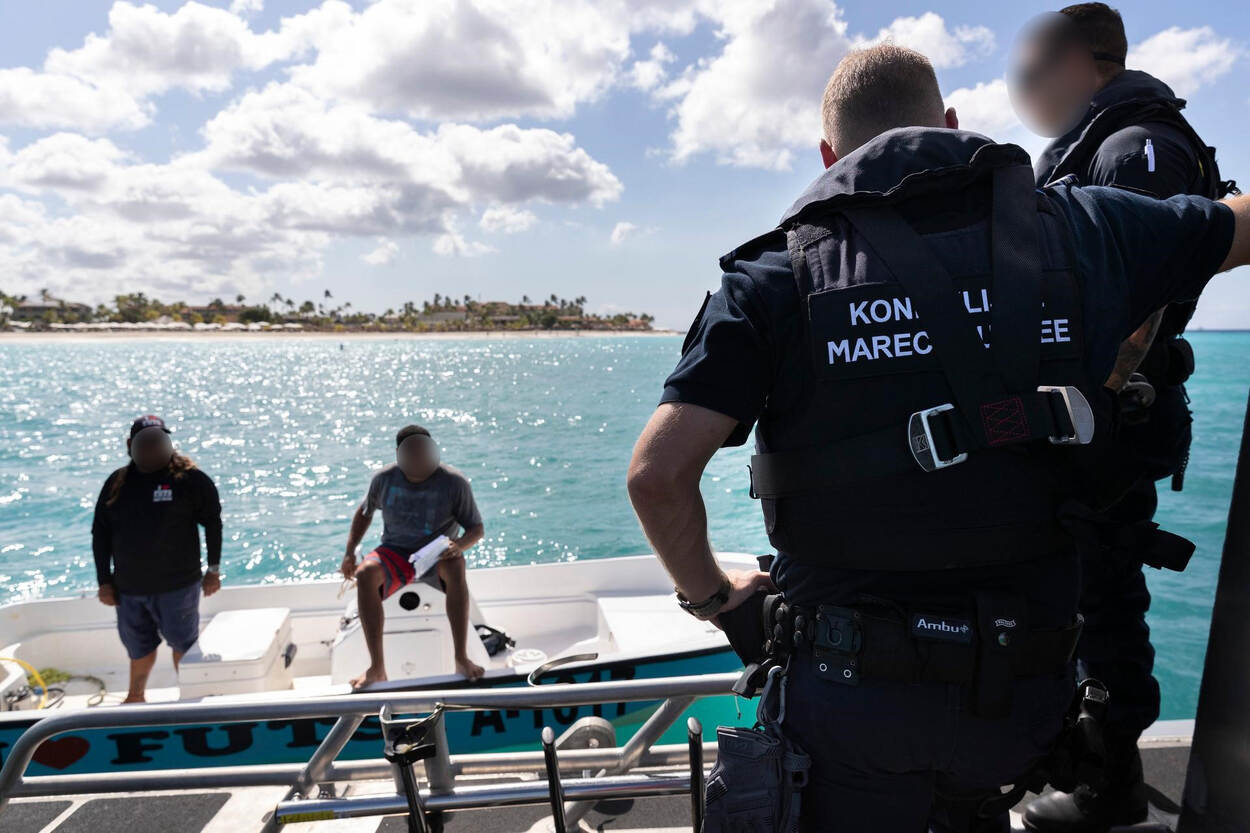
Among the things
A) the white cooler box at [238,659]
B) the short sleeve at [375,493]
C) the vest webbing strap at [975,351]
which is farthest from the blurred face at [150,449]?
the vest webbing strap at [975,351]

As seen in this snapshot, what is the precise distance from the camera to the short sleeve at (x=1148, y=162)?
2035 millimetres

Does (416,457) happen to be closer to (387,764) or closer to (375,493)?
(375,493)

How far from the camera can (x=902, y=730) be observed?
1387 mm

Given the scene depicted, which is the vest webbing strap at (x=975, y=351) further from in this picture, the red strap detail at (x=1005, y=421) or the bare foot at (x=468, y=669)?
the bare foot at (x=468, y=669)

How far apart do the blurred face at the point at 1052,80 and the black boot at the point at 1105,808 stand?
1.96 meters

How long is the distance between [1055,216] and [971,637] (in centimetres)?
77

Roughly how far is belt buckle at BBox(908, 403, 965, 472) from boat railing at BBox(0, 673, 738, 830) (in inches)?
35.5

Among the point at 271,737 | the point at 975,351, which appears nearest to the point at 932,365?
the point at 975,351

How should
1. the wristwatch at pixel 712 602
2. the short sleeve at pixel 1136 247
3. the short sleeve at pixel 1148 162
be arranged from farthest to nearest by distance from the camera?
the short sleeve at pixel 1148 162 → the wristwatch at pixel 712 602 → the short sleeve at pixel 1136 247

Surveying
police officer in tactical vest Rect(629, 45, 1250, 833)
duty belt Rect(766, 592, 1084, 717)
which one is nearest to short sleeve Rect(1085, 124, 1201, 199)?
police officer in tactical vest Rect(629, 45, 1250, 833)

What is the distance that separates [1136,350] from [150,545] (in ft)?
19.9

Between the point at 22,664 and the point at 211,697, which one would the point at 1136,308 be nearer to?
the point at 211,697

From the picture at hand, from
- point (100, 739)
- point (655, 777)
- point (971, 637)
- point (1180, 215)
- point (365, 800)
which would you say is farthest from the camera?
point (100, 739)

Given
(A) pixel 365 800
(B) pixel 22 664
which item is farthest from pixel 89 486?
(A) pixel 365 800
